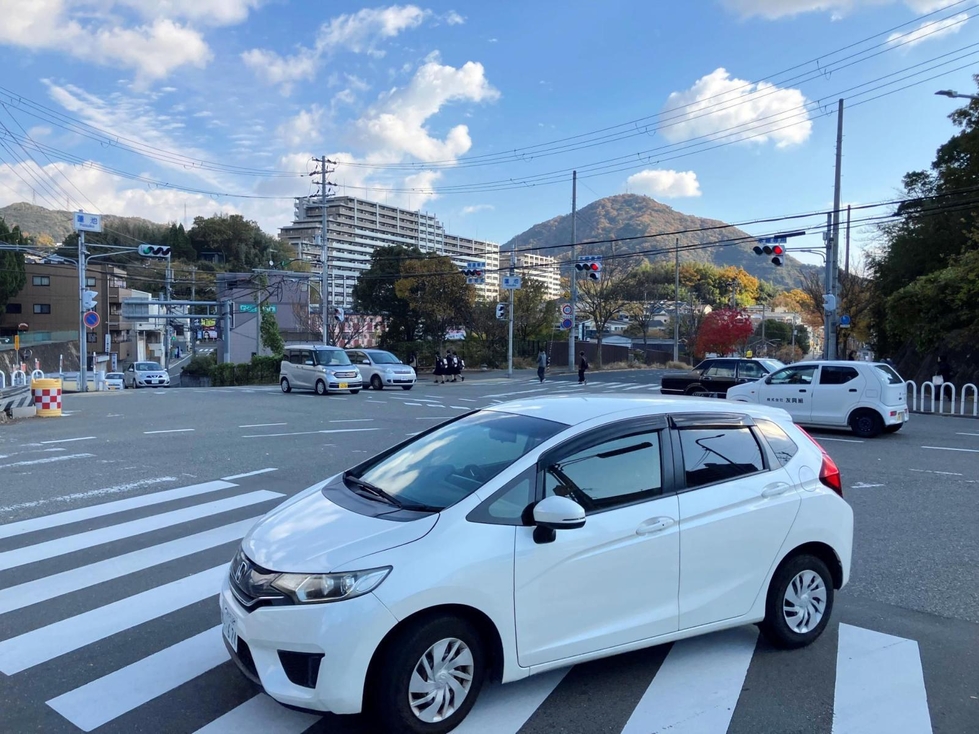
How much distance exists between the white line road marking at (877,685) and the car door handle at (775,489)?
111 centimetres

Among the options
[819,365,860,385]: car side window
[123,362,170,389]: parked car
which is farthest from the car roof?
[123,362,170,389]: parked car

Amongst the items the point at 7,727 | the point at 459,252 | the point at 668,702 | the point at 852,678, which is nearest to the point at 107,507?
the point at 7,727

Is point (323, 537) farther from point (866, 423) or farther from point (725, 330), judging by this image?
point (725, 330)

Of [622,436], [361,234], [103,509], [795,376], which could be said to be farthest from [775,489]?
[361,234]

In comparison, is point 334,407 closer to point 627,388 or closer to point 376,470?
point 627,388

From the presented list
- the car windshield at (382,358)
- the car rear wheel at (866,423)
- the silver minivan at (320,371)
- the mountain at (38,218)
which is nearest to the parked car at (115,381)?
the silver minivan at (320,371)

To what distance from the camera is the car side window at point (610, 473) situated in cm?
412

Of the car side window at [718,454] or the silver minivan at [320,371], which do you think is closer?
the car side window at [718,454]

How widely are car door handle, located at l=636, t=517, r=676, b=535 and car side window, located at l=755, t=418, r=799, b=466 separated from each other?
1.16 m

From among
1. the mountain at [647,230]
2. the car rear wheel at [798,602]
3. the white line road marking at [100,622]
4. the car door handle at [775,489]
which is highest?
the mountain at [647,230]

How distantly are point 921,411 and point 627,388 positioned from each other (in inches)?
507

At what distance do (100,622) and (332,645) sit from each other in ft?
9.17

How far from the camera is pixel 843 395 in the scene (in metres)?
16.3

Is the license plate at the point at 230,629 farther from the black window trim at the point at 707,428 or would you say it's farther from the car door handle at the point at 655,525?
the black window trim at the point at 707,428
